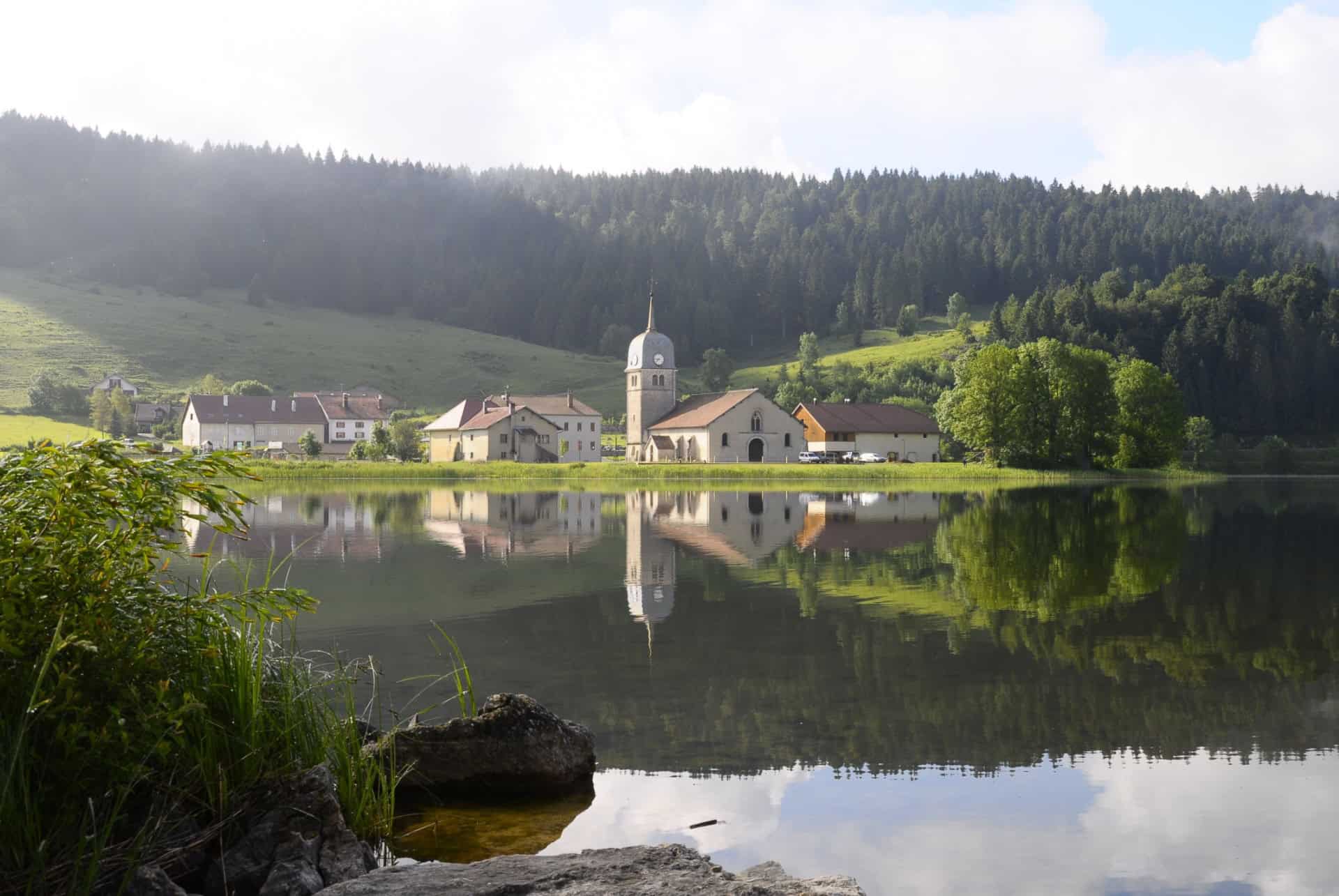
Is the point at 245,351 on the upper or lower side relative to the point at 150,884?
upper

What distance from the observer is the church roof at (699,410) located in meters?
98.6

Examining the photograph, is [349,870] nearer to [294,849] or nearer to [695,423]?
[294,849]

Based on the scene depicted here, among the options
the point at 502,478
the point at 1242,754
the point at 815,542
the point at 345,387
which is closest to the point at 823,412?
the point at 502,478

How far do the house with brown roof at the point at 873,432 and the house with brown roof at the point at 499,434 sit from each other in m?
22.2

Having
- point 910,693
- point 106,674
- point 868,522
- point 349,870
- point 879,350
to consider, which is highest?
point 879,350

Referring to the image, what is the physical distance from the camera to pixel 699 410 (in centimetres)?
10275

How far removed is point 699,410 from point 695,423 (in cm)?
305

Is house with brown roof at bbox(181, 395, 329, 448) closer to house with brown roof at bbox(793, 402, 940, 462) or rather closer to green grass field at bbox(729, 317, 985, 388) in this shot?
house with brown roof at bbox(793, 402, 940, 462)

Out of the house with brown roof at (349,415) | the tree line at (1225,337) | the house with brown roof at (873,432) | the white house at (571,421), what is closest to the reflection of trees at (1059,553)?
the house with brown roof at (873,432)

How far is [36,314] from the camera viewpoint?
14925 centimetres

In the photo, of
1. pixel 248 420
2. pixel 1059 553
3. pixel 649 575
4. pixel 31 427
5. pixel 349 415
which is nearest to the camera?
pixel 649 575

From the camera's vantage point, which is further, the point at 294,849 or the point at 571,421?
the point at 571,421

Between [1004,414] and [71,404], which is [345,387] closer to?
[71,404]

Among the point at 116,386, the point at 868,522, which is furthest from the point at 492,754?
the point at 116,386
